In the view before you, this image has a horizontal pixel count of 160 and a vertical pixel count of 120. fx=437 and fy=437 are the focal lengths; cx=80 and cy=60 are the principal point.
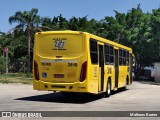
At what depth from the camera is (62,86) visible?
19.4m

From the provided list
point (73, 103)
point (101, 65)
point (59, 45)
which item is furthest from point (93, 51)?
point (73, 103)

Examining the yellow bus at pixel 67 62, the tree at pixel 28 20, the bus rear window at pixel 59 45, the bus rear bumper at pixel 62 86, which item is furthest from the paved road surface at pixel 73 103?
the tree at pixel 28 20

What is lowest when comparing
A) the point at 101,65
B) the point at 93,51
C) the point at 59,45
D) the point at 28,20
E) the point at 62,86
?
Answer: the point at 62,86

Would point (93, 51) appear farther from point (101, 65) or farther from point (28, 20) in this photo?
point (28, 20)

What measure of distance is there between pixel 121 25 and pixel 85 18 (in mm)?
6558

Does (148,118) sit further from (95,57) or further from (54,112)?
(95,57)

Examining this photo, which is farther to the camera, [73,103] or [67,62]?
[67,62]

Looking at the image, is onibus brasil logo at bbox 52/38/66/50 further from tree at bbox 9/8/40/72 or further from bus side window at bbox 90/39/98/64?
tree at bbox 9/8/40/72

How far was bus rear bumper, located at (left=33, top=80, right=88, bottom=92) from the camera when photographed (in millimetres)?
19109

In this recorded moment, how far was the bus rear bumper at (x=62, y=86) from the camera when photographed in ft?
62.7

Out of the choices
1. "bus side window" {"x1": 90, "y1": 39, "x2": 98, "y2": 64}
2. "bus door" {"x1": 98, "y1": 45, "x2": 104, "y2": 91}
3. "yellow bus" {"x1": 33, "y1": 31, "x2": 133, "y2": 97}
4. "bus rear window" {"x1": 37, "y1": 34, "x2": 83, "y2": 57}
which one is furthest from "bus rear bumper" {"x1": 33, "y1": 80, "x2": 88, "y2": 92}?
"bus door" {"x1": 98, "y1": 45, "x2": 104, "y2": 91}

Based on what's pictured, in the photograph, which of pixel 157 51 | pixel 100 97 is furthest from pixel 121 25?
pixel 100 97

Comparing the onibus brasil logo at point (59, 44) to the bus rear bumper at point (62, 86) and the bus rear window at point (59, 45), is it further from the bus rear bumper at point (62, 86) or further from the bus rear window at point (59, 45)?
the bus rear bumper at point (62, 86)

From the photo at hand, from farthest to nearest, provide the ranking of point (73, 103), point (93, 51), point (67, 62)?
point (93, 51), point (67, 62), point (73, 103)
